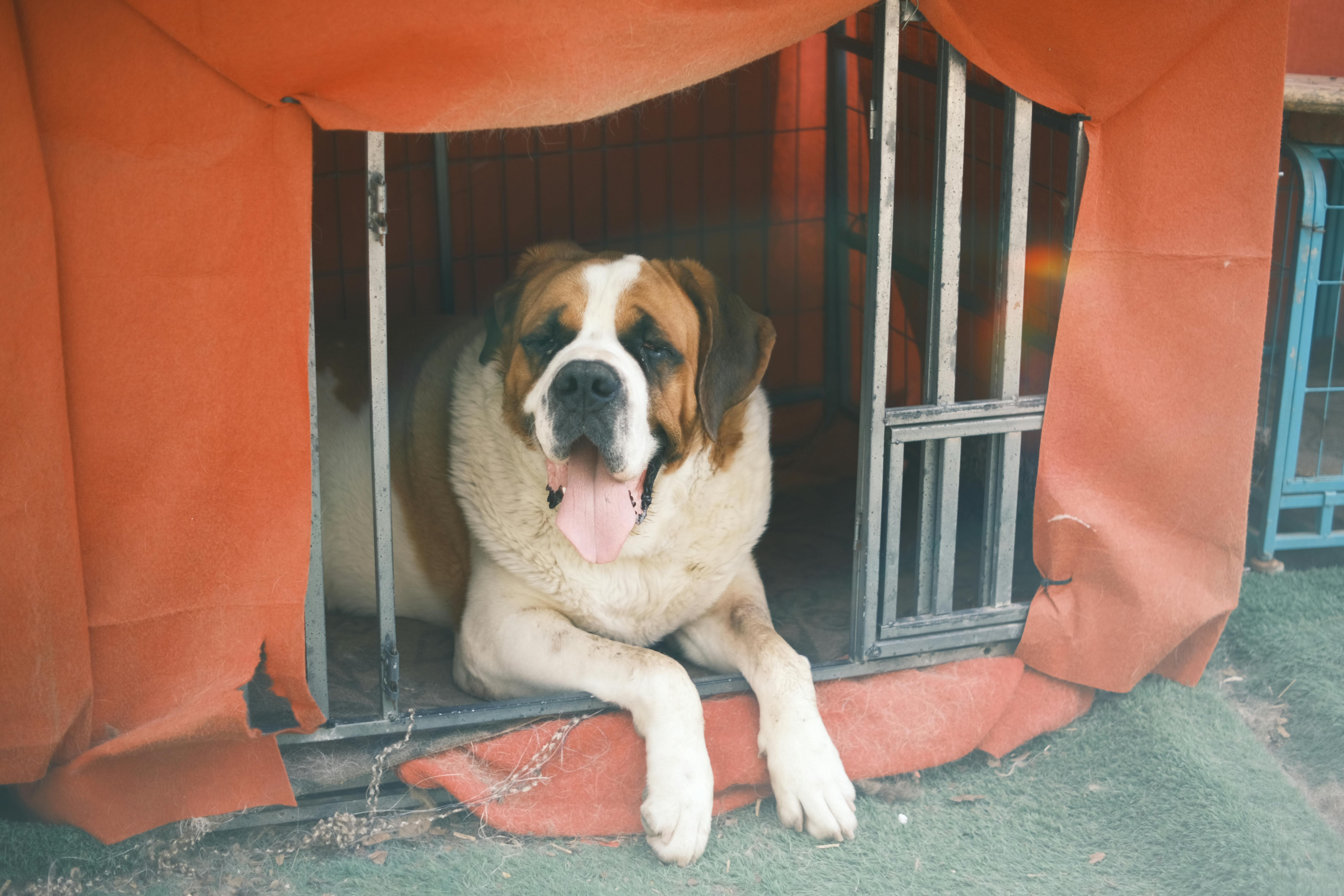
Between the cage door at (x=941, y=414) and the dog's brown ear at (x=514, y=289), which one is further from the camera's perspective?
the dog's brown ear at (x=514, y=289)

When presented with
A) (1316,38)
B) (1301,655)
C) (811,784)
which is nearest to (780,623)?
(811,784)

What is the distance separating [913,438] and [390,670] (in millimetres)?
1312

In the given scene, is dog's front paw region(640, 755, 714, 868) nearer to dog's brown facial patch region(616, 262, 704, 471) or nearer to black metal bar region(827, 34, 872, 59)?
dog's brown facial patch region(616, 262, 704, 471)

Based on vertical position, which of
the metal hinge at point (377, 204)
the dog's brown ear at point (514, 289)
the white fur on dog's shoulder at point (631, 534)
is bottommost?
the white fur on dog's shoulder at point (631, 534)

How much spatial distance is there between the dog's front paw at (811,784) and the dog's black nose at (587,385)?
842 mm

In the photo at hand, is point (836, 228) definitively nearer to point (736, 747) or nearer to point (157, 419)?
point (736, 747)

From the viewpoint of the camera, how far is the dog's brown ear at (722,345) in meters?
2.72

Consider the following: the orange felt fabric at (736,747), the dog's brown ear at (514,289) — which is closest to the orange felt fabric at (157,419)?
the orange felt fabric at (736,747)

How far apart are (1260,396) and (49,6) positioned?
11.4ft

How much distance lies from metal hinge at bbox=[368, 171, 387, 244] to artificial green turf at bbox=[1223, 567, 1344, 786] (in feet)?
8.25

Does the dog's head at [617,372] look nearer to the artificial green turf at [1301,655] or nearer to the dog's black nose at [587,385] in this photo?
the dog's black nose at [587,385]

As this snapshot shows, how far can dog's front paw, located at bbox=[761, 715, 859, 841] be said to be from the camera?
8.39 ft

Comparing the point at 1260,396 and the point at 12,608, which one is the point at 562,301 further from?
the point at 1260,396

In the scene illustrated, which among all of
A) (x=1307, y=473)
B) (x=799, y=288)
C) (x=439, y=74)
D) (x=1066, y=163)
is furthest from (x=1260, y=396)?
(x=439, y=74)
